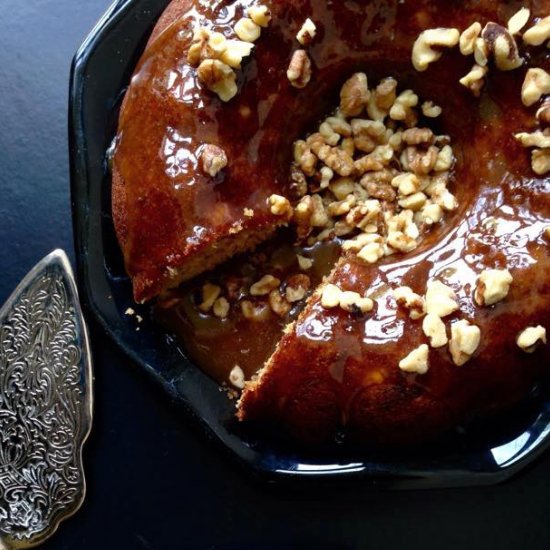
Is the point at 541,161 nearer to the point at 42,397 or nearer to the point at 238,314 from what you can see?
the point at 238,314

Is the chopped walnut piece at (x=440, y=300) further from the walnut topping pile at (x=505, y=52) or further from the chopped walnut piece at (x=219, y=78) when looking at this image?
the chopped walnut piece at (x=219, y=78)

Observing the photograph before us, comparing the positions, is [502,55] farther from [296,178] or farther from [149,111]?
[149,111]

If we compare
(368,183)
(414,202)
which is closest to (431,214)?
(414,202)

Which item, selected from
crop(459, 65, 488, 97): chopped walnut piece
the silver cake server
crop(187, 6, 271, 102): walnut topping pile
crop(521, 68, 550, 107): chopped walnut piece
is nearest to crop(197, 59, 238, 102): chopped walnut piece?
crop(187, 6, 271, 102): walnut topping pile

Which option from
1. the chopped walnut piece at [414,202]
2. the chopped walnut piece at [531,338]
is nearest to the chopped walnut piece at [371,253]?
the chopped walnut piece at [414,202]

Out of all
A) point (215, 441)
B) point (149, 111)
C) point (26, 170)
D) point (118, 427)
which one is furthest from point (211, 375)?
point (26, 170)
